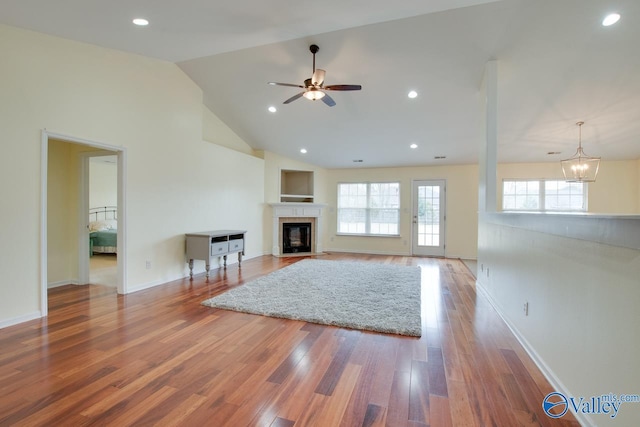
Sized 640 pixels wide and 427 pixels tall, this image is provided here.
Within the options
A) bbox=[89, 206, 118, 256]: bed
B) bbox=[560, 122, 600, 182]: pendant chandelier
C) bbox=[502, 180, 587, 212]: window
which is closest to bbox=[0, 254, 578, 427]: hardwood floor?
bbox=[560, 122, 600, 182]: pendant chandelier

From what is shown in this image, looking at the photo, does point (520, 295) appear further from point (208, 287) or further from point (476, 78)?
point (208, 287)

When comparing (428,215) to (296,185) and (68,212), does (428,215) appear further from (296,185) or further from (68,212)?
(68,212)

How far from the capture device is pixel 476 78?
4.23 meters

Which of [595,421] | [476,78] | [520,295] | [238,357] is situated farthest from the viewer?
[476,78]

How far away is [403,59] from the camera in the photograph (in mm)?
4016

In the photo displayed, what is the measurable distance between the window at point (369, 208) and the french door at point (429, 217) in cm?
49

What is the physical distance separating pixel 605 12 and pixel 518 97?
158 cm

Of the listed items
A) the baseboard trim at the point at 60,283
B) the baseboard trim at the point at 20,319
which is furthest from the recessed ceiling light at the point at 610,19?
the baseboard trim at the point at 60,283

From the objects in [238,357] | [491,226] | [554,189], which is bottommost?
[238,357]

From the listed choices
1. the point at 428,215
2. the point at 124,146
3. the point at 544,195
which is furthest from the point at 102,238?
the point at 544,195

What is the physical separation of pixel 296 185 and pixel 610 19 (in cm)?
687

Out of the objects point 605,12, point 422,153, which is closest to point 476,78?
point 605,12

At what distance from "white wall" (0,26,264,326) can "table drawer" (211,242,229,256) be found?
0.59 meters

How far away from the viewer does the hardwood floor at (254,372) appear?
5.57 feet
